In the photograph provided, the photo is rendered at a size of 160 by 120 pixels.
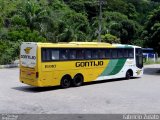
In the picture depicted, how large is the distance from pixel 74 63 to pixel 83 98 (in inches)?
176

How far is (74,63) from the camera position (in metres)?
19.9

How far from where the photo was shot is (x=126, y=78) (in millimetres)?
24172

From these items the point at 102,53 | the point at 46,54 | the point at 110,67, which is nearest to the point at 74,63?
the point at 46,54

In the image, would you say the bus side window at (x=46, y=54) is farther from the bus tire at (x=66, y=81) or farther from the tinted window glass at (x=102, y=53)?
the tinted window glass at (x=102, y=53)

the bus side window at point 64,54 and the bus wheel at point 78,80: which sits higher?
the bus side window at point 64,54

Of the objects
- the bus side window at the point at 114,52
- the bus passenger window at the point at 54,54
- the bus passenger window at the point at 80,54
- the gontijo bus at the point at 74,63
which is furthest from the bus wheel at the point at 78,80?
the bus side window at the point at 114,52

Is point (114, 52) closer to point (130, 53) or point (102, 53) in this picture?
point (102, 53)

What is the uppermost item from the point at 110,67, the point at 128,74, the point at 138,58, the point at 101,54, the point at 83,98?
the point at 101,54

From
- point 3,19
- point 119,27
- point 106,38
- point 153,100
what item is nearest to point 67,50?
point 153,100

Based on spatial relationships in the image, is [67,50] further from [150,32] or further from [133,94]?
[150,32]

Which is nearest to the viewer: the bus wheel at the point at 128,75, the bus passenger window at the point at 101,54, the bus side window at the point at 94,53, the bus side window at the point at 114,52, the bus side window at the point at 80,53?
the bus side window at the point at 80,53

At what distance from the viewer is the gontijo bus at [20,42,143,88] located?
17.9 metres

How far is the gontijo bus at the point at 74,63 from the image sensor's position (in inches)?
705

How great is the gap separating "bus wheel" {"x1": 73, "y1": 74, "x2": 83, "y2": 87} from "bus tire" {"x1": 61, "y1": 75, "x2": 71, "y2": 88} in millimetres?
351
